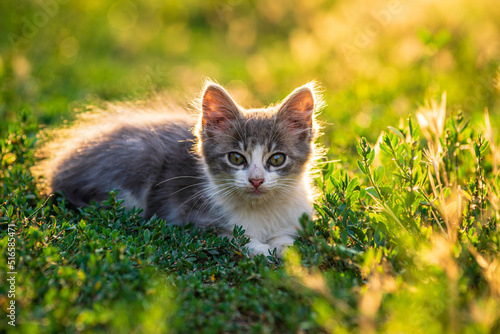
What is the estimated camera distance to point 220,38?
11.4 meters

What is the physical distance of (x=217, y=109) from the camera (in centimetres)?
357

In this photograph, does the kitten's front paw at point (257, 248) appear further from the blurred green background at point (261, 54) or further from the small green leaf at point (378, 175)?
the blurred green background at point (261, 54)

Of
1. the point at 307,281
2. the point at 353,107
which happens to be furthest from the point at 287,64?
the point at 307,281

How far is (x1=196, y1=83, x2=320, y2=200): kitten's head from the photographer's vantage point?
340cm

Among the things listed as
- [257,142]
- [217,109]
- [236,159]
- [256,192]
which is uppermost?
[217,109]

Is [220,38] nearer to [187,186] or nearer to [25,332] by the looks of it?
[187,186]

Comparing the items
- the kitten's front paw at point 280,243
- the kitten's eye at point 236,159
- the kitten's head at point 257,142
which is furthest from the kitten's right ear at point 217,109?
the kitten's front paw at point 280,243

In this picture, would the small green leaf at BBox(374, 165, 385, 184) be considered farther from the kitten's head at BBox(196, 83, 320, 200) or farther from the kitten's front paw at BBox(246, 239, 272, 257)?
the kitten's front paw at BBox(246, 239, 272, 257)

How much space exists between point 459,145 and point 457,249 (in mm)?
1317

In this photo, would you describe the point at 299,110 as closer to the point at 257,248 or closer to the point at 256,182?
the point at 256,182

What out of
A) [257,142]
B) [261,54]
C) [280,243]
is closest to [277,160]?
[257,142]

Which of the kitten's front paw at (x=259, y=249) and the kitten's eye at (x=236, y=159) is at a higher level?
the kitten's eye at (x=236, y=159)

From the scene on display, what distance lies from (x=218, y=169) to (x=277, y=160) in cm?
44

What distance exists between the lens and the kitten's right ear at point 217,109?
3502mm
